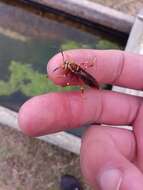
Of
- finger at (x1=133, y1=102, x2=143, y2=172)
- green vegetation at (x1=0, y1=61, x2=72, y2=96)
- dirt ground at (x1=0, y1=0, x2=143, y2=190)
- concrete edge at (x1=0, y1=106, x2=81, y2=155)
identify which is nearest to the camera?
finger at (x1=133, y1=102, x2=143, y2=172)

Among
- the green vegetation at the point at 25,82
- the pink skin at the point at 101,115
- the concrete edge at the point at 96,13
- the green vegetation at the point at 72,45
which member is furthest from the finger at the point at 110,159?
the green vegetation at the point at 72,45

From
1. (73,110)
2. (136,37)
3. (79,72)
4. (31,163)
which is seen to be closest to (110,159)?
(73,110)

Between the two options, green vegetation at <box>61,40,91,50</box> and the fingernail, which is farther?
green vegetation at <box>61,40,91,50</box>

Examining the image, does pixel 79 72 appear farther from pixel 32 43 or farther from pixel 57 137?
pixel 32 43

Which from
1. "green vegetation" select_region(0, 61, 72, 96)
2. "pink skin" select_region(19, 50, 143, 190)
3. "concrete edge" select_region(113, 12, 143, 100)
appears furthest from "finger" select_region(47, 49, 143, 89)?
"green vegetation" select_region(0, 61, 72, 96)

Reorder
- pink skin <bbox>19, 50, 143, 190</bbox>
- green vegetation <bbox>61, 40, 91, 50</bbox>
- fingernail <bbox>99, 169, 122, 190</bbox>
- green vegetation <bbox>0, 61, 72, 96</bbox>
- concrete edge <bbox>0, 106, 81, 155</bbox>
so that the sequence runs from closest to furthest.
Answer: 1. fingernail <bbox>99, 169, 122, 190</bbox>
2. pink skin <bbox>19, 50, 143, 190</bbox>
3. concrete edge <bbox>0, 106, 81, 155</bbox>
4. green vegetation <bbox>0, 61, 72, 96</bbox>
5. green vegetation <bbox>61, 40, 91, 50</bbox>

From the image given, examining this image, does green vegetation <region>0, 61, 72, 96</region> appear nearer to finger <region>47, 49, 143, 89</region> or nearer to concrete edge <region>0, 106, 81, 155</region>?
concrete edge <region>0, 106, 81, 155</region>

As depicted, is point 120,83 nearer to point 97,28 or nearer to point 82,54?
point 82,54

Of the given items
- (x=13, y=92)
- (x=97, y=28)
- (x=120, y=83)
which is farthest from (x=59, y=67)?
(x=97, y=28)

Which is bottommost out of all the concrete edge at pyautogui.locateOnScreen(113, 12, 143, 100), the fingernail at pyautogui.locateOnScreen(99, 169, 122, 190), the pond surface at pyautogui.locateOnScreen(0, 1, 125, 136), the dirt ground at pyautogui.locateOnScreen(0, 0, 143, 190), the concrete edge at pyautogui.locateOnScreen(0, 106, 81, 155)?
the dirt ground at pyautogui.locateOnScreen(0, 0, 143, 190)
